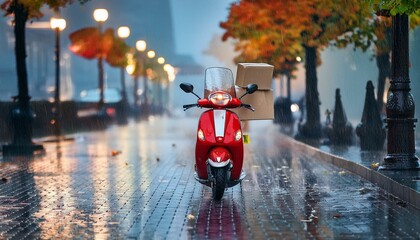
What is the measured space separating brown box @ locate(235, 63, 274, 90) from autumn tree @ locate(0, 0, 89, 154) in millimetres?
10603

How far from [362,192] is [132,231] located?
15.8ft

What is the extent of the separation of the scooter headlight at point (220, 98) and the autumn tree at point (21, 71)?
482 inches

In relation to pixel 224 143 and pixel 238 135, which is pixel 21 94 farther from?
pixel 224 143

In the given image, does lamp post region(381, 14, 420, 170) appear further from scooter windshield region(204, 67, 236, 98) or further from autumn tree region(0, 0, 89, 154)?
autumn tree region(0, 0, 89, 154)

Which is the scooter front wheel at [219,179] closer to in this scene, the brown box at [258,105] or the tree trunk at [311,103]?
the brown box at [258,105]

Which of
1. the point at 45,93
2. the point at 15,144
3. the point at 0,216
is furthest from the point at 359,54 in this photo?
the point at 45,93

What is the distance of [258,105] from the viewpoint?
15.5m

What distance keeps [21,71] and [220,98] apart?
1317cm

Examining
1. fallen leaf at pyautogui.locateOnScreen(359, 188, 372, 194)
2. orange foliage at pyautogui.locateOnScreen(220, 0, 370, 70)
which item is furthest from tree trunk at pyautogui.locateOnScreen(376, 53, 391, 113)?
fallen leaf at pyautogui.locateOnScreen(359, 188, 372, 194)

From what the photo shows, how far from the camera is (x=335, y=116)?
25.6 meters

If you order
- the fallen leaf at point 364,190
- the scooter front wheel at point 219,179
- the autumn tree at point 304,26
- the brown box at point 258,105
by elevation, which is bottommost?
the fallen leaf at point 364,190

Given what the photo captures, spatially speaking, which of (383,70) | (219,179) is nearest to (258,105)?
(219,179)

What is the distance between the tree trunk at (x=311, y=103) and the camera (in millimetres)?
30953

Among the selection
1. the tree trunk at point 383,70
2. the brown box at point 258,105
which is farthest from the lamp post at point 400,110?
the tree trunk at point 383,70
